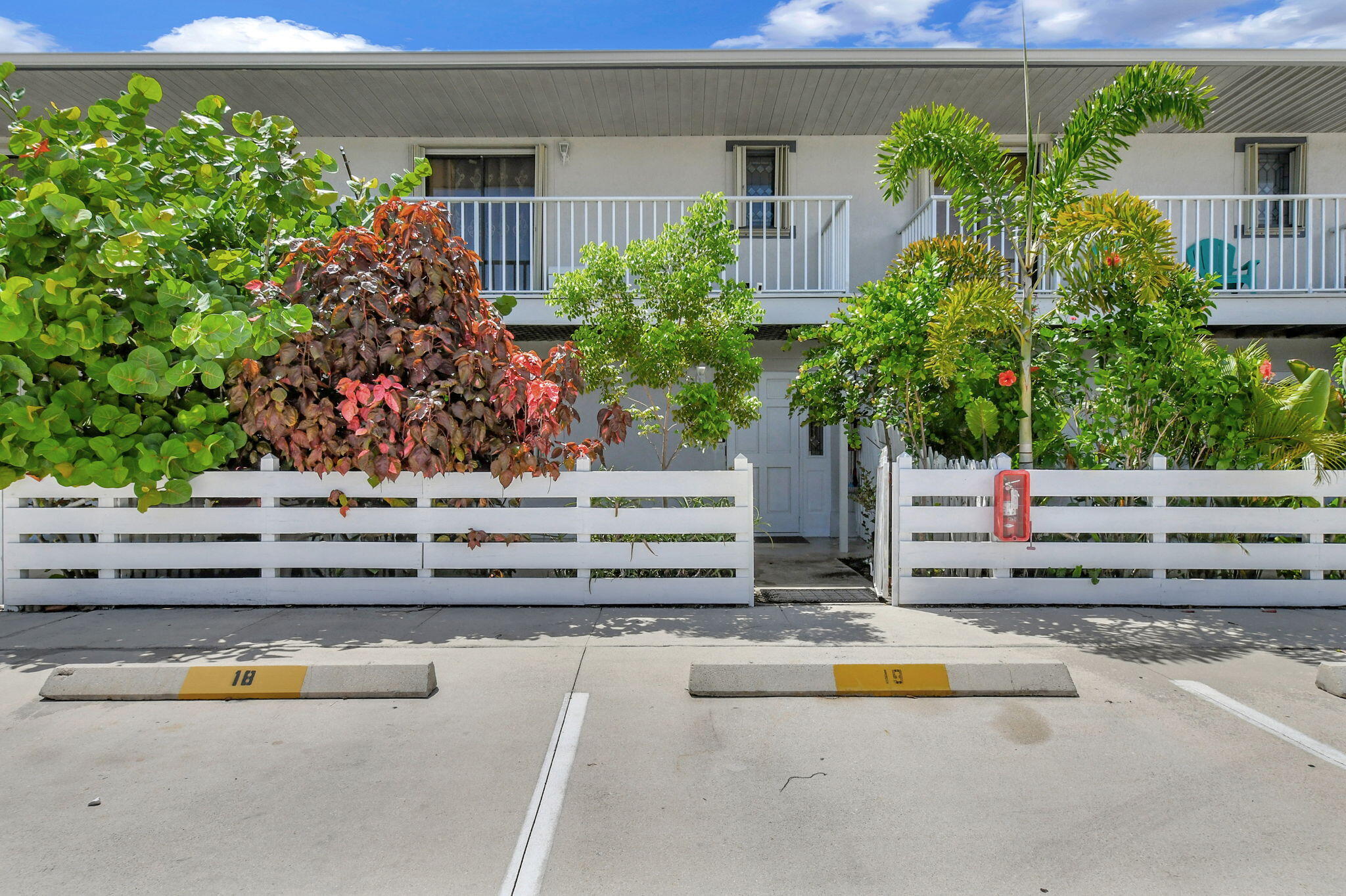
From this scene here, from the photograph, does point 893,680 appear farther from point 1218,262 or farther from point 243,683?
point 1218,262

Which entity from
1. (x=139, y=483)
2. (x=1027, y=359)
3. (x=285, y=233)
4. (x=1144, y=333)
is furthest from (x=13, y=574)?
(x=1144, y=333)

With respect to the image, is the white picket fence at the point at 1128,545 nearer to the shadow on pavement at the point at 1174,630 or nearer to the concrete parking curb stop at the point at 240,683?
the shadow on pavement at the point at 1174,630

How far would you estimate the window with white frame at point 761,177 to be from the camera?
1182cm

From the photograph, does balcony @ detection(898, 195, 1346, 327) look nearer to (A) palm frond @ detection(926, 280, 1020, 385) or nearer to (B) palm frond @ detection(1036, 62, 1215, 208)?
(B) palm frond @ detection(1036, 62, 1215, 208)

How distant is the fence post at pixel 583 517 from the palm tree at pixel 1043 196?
3038 mm

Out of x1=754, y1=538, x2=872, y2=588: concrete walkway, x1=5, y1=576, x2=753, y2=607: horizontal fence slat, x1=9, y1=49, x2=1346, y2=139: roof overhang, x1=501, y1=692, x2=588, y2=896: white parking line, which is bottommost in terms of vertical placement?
x1=501, y1=692, x2=588, y2=896: white parking line

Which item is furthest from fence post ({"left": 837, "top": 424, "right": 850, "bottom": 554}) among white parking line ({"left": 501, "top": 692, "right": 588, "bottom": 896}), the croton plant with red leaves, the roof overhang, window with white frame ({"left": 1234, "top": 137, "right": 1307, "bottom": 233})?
window with white frame ({"left": 1234, "top": 137, "right": 1307, "bottom": 233})

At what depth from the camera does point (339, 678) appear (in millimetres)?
4672

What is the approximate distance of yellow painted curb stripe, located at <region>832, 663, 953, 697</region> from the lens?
4680 millimetres

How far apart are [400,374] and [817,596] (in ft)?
13.0

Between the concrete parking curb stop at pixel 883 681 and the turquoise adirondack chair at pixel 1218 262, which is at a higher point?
the turquoise adirondack chair at pixel 1218 262

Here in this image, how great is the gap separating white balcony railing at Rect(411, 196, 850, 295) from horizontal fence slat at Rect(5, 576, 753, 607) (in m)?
5.08

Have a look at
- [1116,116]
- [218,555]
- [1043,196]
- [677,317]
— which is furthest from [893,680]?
[218,555]

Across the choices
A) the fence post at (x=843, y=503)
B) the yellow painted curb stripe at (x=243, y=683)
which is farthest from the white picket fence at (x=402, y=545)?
the fence post at (x=843, y=503)
